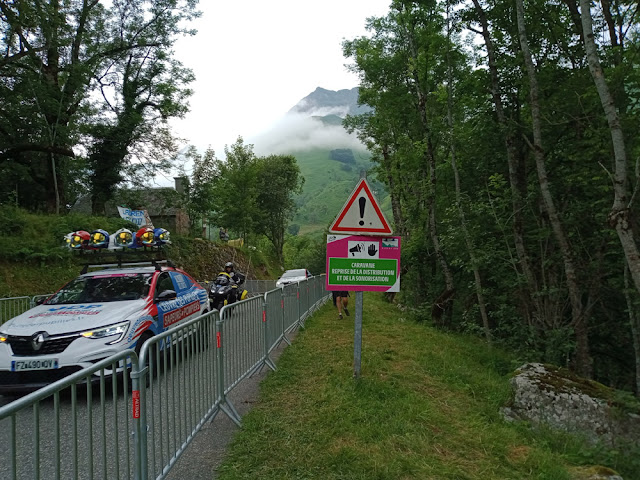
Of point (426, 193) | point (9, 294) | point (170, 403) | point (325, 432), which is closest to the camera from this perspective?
point (170, 403)

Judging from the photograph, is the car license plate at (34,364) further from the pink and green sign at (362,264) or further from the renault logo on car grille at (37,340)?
the pink and green sign at (362,264)

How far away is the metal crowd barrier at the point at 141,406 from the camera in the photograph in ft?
6.29

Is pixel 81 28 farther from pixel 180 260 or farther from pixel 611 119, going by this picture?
pixel 611 119

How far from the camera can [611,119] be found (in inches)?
232

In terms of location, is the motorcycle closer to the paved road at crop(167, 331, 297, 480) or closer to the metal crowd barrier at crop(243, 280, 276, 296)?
the paved road at crop(167, 331, 297, 480)

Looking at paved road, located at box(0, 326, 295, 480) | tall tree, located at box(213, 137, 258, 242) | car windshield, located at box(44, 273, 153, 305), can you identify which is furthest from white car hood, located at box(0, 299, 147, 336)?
tall tree, located at box(213, 137, 258, 242)

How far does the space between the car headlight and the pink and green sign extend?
9.01ft

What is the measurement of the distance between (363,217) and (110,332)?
3582 mm

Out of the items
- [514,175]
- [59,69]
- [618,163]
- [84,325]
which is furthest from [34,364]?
[59,69]

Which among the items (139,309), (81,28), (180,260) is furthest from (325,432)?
(81,28)

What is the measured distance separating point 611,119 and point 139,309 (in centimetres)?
737

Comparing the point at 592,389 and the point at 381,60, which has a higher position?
the point at 381,60

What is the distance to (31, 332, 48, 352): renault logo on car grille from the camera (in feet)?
14.5

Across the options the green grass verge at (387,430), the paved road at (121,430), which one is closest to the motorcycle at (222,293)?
the green grass verge at (387,430)
